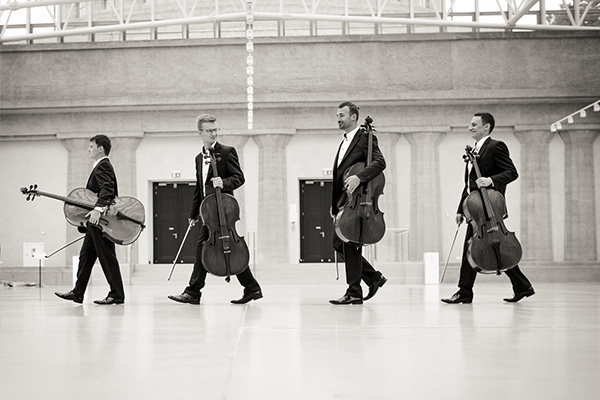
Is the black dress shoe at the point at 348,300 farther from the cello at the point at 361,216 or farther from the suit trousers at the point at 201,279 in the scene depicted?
the suit trousers at the point at 201,279

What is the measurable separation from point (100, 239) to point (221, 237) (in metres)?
1.49

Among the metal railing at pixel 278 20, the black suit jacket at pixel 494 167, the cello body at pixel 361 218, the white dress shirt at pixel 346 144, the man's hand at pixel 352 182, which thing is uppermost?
the metal railing at pixel 278 20

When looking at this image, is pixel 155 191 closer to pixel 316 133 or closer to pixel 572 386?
pixel 316 133

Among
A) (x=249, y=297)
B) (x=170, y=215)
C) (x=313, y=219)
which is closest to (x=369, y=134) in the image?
(x=249, y=297)

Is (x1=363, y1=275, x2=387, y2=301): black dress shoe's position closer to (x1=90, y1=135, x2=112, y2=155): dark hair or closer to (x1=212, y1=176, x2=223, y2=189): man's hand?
(x1=212, y1=176, x2=223, y2=189): man's hand

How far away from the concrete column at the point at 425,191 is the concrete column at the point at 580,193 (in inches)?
141

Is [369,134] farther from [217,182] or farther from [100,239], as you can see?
[100,239]

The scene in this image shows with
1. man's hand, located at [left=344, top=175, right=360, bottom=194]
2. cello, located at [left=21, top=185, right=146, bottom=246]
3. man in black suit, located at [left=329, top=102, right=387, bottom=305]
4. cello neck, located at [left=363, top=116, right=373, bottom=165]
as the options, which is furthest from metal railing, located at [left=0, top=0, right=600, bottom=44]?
man's hand, located at [left=344, top=175, right=360, bottom=194]

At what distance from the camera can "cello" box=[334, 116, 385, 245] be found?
7.33 metres

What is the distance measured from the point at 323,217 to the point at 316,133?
2508 mm

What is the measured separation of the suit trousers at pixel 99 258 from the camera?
8195mm

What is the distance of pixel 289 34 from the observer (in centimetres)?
2370

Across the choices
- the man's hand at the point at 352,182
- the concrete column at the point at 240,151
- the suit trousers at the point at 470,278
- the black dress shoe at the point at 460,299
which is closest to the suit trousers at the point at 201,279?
the man's hand at the point at 352,182

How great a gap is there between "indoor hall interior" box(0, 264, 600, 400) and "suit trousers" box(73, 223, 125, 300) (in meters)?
1.57
